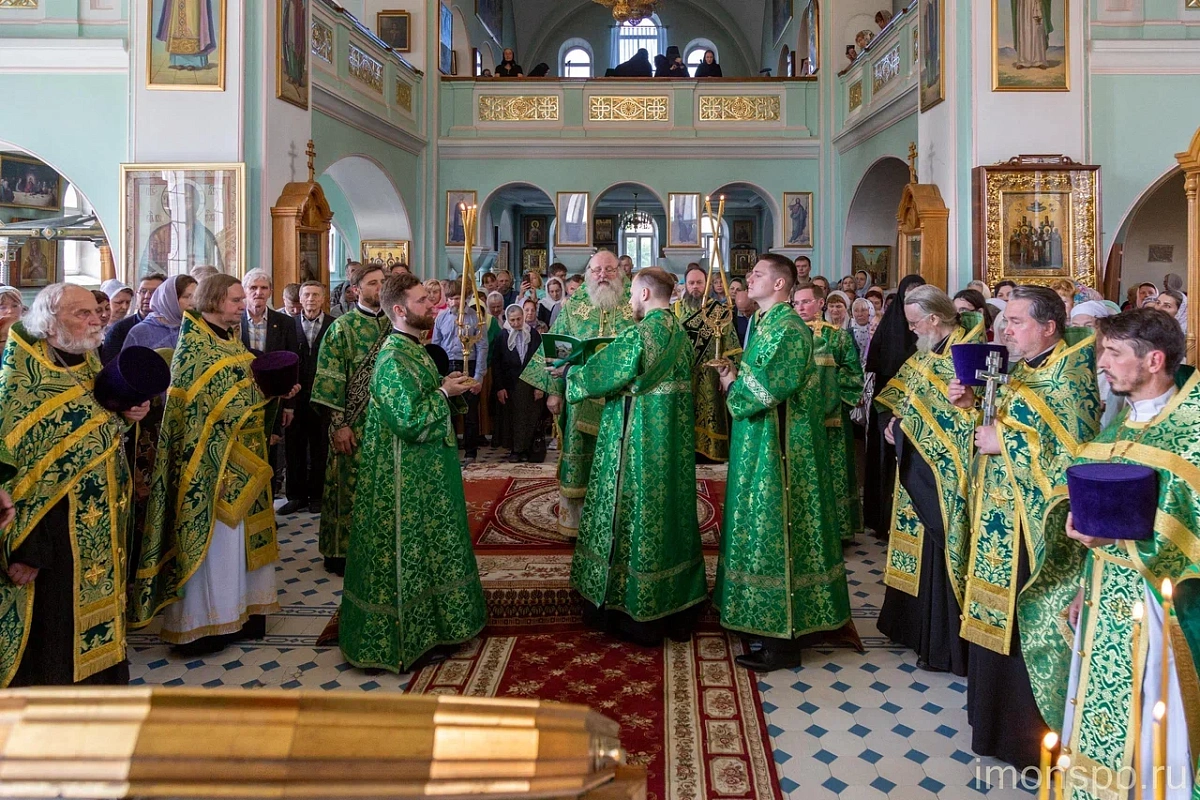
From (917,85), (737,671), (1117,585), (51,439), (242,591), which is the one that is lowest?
(737,671)

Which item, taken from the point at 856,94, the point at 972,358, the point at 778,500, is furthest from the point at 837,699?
the point at 856,94

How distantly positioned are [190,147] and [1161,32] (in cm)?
986

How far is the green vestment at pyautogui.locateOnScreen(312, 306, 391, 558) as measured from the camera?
482 cm

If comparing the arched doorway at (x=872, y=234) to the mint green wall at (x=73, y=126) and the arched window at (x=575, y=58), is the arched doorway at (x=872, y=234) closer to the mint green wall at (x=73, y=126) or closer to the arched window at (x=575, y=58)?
the mint green wall at (x=73, y=126)

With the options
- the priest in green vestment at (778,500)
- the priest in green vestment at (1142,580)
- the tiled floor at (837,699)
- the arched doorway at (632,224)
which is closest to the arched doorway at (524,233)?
the arched doorway at (632,224)

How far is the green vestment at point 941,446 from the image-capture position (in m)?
3.38

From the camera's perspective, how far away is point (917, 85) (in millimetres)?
10141

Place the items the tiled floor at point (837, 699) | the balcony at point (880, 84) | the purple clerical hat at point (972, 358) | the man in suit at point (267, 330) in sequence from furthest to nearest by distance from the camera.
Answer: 1. the balcony at point (880, 84)
2. the man in suit at point (267, 330)
3. the tiled floor at point (837, 699)
4. the purple clerical hat at point (972, 358)

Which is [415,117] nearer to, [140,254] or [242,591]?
[140,254]

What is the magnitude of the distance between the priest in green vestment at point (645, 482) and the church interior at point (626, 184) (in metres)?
0.25

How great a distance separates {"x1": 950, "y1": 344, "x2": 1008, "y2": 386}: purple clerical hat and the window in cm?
2134

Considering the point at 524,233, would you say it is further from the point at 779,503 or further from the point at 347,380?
the point at 779,503

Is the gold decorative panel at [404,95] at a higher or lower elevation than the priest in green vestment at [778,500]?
higher

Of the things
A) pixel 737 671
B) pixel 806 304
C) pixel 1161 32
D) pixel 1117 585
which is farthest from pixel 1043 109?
pixel 1117 585
